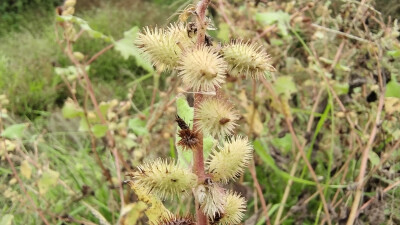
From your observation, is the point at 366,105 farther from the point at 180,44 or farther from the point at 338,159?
the point at 180,44

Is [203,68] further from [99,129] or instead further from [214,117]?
[99,129]

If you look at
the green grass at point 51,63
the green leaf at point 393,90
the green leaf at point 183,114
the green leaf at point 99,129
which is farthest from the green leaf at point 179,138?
the green grass at point 51,63

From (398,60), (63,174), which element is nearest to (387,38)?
(398,60)

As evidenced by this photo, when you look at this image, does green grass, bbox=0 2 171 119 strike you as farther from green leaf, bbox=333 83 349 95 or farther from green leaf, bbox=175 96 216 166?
green leaf, bbox=175 96 216 166

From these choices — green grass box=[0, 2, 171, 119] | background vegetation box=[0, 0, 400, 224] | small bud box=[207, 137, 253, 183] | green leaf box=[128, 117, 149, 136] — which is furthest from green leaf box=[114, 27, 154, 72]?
green grass box=[0, 2, 171, 119]

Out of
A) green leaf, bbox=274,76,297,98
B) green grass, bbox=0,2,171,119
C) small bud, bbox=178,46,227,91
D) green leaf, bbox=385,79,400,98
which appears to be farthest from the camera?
green grass, bbox=0,2,171,119
